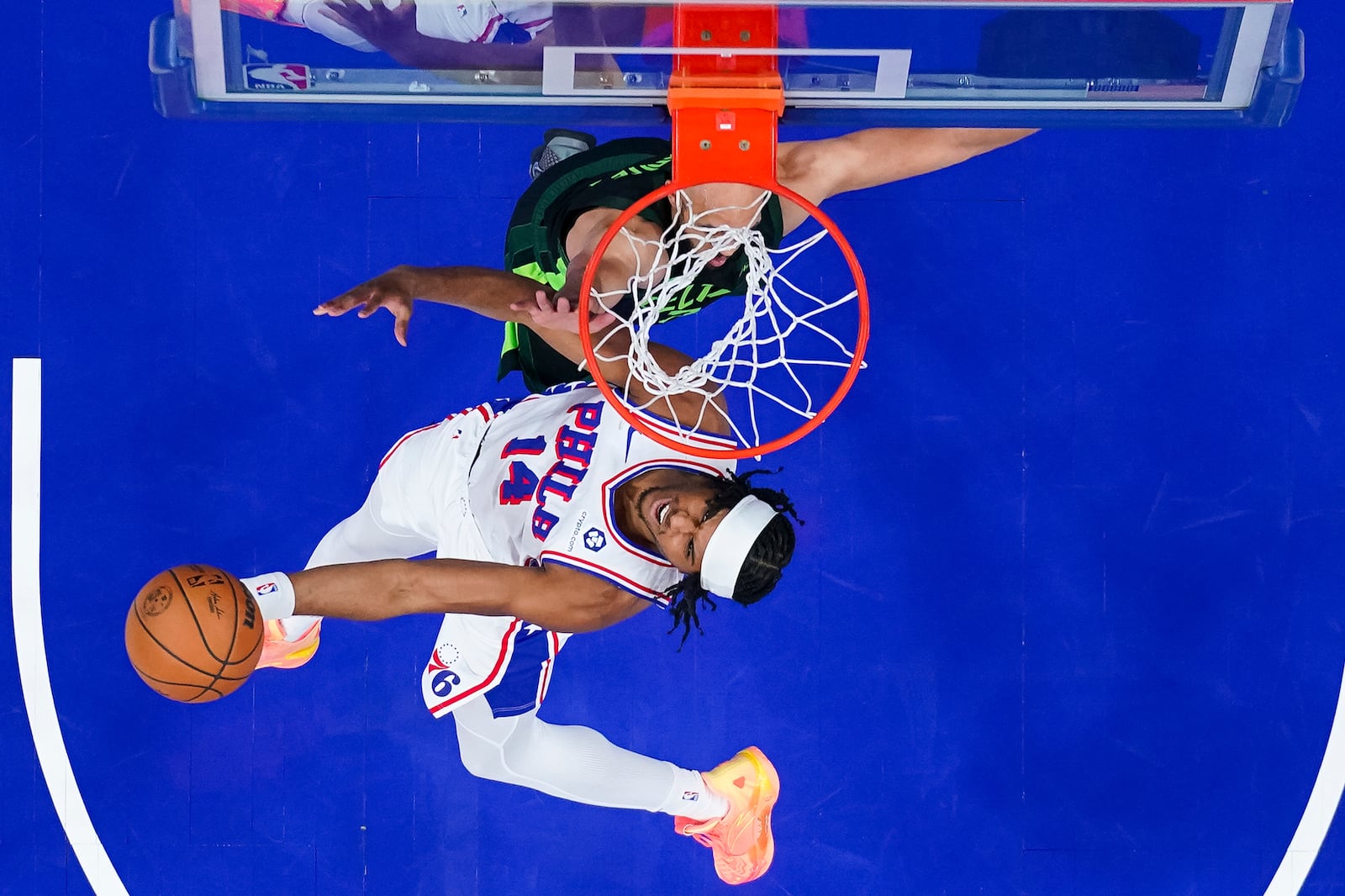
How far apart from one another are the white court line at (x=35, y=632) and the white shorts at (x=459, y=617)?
1375 mm

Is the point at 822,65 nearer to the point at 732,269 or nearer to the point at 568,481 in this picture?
the point at 732,269

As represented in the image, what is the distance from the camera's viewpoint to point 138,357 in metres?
4.56

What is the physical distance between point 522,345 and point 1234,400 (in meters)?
2.67

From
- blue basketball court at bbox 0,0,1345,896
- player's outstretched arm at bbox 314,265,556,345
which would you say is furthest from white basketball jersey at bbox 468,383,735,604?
blue basketball court at bbox 0,0,1345,896

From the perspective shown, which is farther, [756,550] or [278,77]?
[756,550]

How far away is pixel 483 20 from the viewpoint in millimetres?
2938

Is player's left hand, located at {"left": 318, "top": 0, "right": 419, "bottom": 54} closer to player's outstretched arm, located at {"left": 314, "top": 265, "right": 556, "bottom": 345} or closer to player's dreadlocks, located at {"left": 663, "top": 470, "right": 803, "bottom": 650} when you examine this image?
player's outstretched arm, located at {"left": 314, "top": 265, "right": 556, "bottom": 345}

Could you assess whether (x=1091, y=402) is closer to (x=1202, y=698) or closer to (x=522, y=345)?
(x=1202, y=698)

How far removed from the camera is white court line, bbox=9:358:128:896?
4.47m

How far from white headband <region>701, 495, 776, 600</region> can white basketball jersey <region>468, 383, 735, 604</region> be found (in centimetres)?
19

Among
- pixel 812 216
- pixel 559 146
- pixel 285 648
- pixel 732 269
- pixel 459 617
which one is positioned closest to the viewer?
pixel 812 216

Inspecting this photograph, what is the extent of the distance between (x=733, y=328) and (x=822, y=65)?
1.03 meters

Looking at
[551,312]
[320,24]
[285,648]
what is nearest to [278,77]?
[320,24]

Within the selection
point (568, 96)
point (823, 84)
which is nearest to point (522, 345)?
point (568, 96)
